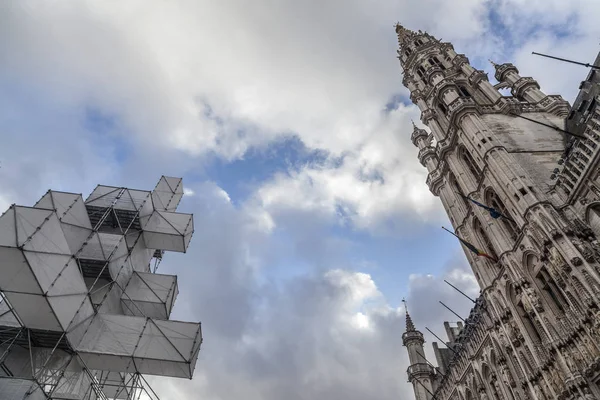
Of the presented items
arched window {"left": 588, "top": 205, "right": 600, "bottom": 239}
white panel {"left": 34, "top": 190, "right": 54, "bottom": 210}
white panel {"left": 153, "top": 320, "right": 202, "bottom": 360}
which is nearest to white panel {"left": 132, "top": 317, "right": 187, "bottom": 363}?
white panel {"left": 153, "top": 320, "right": 202, "bottom": 360}

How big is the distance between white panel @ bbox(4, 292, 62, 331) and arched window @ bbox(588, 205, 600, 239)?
1026 inches

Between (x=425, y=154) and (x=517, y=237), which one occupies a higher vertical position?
(x=425, y=154)

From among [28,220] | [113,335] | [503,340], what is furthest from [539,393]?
[28,220]

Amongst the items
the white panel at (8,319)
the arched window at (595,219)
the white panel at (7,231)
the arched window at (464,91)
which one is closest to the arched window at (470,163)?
the arched window at (464,91)

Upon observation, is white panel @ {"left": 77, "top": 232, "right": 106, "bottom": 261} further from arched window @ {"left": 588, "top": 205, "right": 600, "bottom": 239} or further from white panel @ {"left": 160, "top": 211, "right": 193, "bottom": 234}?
arched window @ {"left": 588, "top": 205, "right": 600, "bottom": 239}

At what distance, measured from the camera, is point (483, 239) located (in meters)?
32.6

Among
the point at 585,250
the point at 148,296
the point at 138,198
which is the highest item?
the point at 138,198

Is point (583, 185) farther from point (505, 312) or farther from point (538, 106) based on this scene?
point (538, 106)

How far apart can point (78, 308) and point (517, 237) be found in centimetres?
2518

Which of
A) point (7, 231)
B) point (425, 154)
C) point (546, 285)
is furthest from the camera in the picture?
point (425, 154)

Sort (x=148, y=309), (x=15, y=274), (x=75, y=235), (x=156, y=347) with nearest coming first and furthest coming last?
(x=15, y=274) < (x=156, y=347) < (x=75, y=235) < (x=148, y=309)

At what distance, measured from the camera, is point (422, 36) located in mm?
55906

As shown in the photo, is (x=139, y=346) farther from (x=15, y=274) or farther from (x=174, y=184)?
(x=174, y=184)

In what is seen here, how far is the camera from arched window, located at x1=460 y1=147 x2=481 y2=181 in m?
33.8
